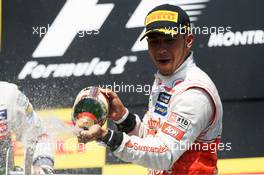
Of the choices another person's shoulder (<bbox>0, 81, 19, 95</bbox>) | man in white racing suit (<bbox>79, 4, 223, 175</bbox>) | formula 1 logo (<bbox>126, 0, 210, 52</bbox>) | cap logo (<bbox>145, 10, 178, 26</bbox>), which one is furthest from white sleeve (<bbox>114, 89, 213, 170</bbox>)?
formula 1 logo (<bbox>126, 0, 210, 52</bbox>)

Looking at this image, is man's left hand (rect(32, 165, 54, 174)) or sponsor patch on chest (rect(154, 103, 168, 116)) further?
man's left hand (rect(32, 165, 54, 174))

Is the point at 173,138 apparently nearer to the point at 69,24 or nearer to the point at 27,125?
the point at 27,125

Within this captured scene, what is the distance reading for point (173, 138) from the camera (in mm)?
2695

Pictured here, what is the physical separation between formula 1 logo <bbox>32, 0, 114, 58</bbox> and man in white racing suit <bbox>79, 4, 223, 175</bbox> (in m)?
1.71

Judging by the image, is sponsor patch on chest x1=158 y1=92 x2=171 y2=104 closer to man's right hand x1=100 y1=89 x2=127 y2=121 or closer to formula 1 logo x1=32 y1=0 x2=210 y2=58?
man's right hand x1=100 y1=89 x2=127 y2=121

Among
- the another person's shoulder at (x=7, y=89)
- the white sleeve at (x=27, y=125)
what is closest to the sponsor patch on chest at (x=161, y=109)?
the white sleeve at (x=27, y=125)

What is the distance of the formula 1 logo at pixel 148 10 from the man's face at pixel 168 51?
171 centimetres

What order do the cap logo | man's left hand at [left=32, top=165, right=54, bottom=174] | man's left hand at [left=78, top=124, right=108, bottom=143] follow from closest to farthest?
man's left hand at [left=78, top=124, right=108, bottom=143]
the cap logo
man's left hand at [left=32, top=165, right=54, bottom=174]

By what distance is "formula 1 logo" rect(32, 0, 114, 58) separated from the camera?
471 cm

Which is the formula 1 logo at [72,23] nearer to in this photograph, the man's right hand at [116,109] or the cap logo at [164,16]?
the man's right hand at [116,109]

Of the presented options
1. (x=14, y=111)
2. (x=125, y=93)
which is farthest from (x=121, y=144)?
(x=125, y=93)

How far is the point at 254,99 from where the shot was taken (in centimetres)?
458

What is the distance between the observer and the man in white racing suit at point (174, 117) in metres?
2.68

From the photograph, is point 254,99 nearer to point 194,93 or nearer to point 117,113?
point 117,113
